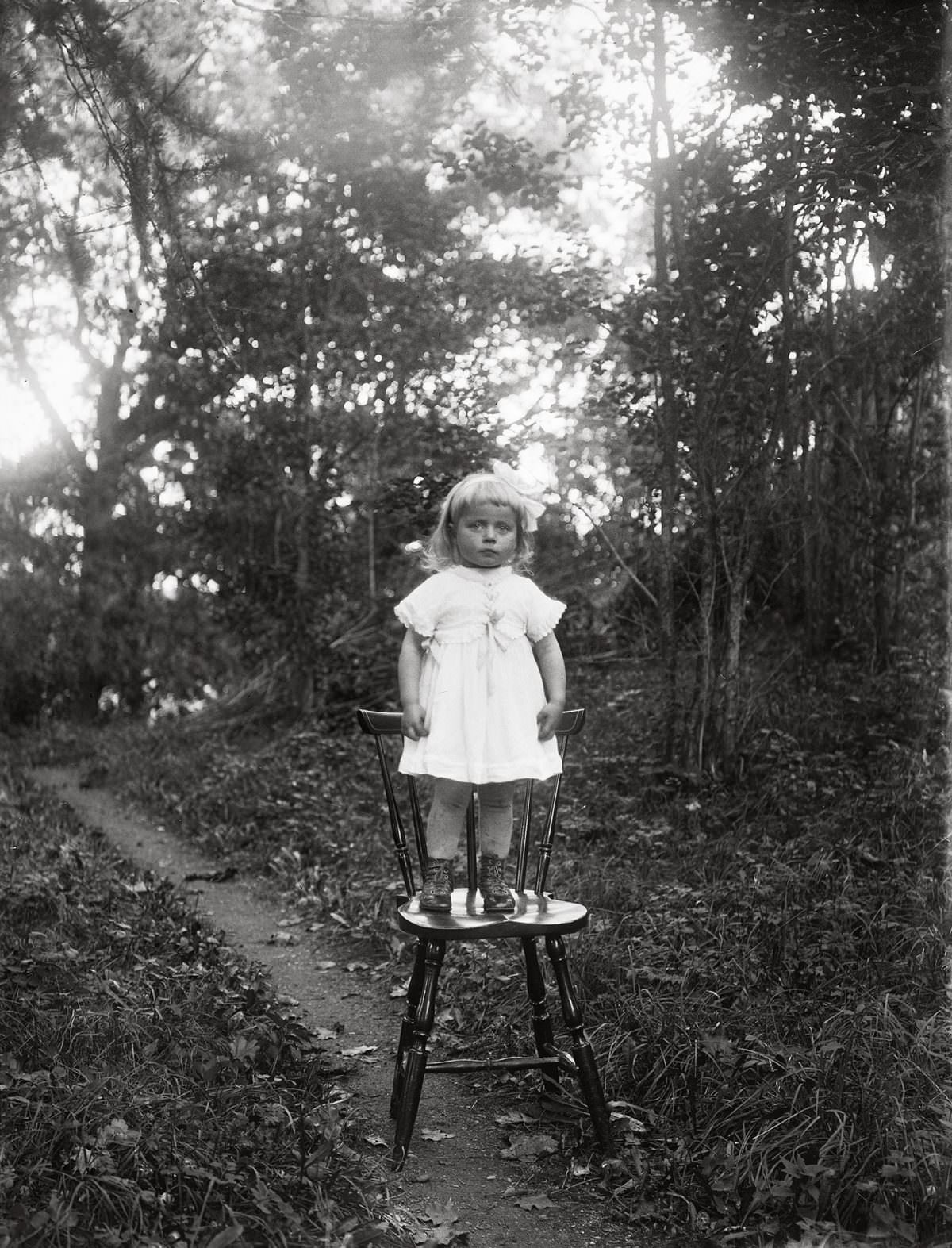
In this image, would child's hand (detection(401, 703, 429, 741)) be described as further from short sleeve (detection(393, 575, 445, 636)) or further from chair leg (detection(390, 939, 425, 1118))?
chair leg (detection(390, 939, 425, 1118))

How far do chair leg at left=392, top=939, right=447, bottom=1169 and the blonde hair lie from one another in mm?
1265

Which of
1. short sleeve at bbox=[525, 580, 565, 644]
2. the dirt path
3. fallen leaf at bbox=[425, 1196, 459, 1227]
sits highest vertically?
short sleeve at bbox=[525, 580, 565, 644]

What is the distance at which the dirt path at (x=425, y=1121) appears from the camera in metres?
2.92

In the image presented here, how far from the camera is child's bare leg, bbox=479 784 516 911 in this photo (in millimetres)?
3475

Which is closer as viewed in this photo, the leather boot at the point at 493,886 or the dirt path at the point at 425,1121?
the dirt path at the point at 425,1121

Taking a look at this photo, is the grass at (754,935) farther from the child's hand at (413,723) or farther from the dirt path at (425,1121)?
the child's hand at (413,723)

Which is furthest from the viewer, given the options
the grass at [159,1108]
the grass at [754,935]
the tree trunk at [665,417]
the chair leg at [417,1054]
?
the tree trunk at [665,417]

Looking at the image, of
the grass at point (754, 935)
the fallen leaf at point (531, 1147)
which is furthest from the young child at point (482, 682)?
the grass at point (754, 935)

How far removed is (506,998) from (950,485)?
20.4ft

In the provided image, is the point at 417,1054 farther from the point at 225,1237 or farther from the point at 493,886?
the point at 225,1237

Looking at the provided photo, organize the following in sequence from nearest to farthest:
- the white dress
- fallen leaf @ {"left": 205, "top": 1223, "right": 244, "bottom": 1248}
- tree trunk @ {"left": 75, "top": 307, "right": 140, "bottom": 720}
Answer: fallen leaf @ {"left": 205, "top": 1223, "right": 244, "bottom": 1248}, the white dress, tree trunk @ {"left": 75, "top": 307, "right": 140, "bottom": 720}

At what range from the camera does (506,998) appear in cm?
437

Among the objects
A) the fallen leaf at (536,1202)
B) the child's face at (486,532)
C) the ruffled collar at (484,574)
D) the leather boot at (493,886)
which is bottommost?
the fallen leaf at (536,1202)

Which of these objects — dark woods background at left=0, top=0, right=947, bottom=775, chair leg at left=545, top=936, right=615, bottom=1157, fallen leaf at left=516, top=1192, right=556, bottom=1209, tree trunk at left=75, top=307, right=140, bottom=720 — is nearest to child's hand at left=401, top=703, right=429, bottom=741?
chair leg at left=545, top=936, right=615, bottom=1157
